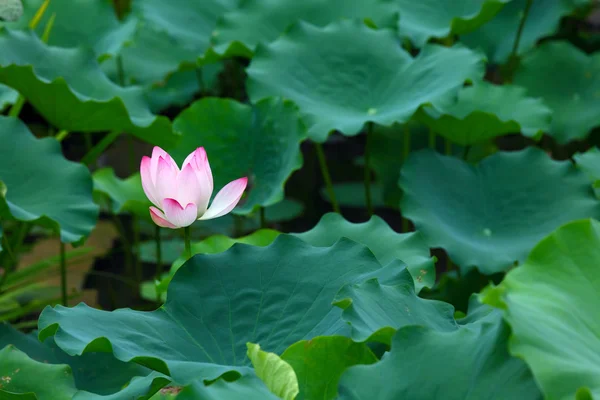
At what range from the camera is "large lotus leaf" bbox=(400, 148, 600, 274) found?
1588mm

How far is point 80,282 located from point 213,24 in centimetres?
86

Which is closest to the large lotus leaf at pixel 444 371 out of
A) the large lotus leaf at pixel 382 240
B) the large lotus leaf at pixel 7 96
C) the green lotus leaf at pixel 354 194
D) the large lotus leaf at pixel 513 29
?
the large lotus leaf at pixel 382 240

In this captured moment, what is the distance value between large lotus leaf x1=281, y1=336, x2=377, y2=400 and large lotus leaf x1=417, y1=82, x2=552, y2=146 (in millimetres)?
885

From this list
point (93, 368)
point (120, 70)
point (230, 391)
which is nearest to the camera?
point (230, 391)

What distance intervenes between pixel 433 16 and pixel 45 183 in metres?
1.28

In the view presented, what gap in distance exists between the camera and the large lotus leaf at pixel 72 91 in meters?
1.54

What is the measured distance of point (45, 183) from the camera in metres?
1.47

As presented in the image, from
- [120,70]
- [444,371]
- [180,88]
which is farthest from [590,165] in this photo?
[180,88]

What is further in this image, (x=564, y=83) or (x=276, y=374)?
(x=564, y=83)

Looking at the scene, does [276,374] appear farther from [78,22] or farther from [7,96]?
[78,22]

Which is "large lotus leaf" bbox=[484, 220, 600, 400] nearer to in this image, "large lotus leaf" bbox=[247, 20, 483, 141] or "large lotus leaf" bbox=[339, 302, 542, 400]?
"large lotus leaf" bbox=[339, 302, 542, 400]

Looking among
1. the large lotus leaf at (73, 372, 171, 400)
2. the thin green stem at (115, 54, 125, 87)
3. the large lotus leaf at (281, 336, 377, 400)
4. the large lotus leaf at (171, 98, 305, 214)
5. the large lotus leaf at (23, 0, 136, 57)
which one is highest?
the large lotus leaf at (281, 336, 377, 400)

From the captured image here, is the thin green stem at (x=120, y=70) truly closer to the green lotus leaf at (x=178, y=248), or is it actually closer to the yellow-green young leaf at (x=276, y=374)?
the green lotus leaf at (x=178, y=248)

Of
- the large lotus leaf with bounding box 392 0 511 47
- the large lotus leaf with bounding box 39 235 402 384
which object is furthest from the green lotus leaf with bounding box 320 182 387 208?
the large lotus leaf with bounding box 39 235 402 384
